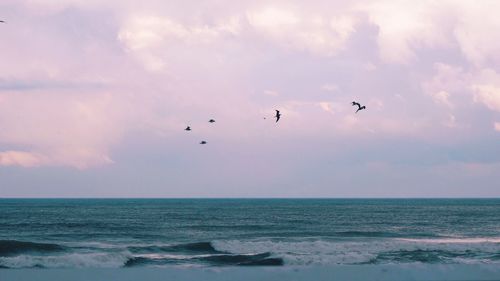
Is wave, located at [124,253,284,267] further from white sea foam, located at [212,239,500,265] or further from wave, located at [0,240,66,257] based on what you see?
wave, located at [0,240,66,257]

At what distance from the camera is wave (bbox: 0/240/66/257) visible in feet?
86.2

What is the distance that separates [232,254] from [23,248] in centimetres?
973

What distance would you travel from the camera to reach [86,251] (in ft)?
86.9

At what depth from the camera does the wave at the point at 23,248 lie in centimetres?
2626

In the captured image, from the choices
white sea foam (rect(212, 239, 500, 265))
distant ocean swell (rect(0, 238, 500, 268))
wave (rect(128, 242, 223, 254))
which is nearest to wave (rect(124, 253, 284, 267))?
distant ocean swell (rect(0, 238, 500, 268))

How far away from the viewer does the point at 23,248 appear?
2712 cm

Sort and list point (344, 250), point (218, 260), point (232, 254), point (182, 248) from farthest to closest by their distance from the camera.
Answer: point (182, 248) < point (344, 250) < point (232, 254) < point (218, 260)

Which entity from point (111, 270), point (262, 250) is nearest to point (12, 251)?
point (262, 250)

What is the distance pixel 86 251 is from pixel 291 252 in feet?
29.9

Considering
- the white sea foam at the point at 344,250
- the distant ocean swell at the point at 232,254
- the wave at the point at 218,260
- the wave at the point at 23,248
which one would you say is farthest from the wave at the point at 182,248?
the wave at the point at 23,248

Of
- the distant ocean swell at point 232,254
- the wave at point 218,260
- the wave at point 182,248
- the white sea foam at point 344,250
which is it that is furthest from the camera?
the wave at point 182,248

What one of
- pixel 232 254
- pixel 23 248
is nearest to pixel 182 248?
pixel 232 254

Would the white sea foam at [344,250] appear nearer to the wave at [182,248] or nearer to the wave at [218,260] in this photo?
the wave at [182,248]

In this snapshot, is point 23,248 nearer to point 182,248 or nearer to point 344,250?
point 182,248
